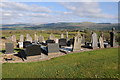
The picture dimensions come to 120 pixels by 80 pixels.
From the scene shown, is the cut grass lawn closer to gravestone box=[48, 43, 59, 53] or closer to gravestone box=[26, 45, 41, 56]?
gravestone box=[26, 45, 41, 56]

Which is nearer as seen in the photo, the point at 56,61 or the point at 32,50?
the point at 56,61

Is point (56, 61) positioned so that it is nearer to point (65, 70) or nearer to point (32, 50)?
point (65, 70)

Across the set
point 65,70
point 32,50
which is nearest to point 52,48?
point 32,50

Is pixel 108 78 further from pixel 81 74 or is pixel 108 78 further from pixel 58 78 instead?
pixel 58 78

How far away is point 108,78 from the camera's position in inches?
367

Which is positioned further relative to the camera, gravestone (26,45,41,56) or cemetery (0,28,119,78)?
gravestone (26,45,41,56)

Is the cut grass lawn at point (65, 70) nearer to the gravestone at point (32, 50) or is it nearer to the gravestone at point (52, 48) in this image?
the gravestone at point (32, 50)

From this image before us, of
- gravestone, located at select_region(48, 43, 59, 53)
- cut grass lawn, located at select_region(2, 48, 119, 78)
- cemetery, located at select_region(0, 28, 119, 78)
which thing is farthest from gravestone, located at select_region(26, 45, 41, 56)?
cut grass lawn, located at select_region(2, 48, 119, 78)

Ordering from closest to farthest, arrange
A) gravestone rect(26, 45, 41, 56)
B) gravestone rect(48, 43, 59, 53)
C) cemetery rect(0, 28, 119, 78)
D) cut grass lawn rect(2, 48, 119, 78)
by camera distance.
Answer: cut grass lawn rect(2, 48, 119, 78), cemetery rect(0, 28, 119, 78), gravestone rect(26, 45, 41, 56), gravestone rect(48, 43, 59, 53)

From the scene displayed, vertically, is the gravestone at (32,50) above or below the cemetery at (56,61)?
above

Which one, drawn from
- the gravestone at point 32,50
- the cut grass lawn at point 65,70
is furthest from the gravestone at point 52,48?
the cut grass lawn at point 65,70

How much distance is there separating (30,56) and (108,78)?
12694mm

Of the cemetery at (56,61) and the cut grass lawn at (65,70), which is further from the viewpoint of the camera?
the cemetery at (56,61)

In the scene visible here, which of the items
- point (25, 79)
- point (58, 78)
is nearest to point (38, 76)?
point (25, 79)
